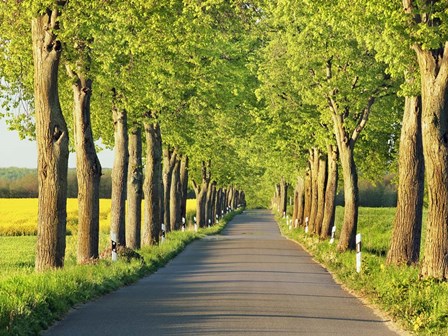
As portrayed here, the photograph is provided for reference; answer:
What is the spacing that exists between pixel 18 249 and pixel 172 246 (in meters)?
11.5

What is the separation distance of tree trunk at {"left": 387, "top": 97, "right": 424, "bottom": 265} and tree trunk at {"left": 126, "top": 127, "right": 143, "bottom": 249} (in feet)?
40.1

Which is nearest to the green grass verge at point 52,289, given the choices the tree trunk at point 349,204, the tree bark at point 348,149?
the tree trunk at point 349,204

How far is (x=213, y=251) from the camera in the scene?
3897cm

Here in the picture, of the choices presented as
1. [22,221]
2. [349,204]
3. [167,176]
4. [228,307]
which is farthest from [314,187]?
[228,307]

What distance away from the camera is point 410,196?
81.0 ft

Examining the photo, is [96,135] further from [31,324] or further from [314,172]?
[31,324]

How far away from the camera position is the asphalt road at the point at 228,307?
1395 cm

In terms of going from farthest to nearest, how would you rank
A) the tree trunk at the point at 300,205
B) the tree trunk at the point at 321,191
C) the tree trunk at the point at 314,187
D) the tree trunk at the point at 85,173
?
the tree trunk at the point at 300,205
the tree trunk at the point at 314,187
the tree trunk at the point at 321,191
the tree trunk at the point at 85,173

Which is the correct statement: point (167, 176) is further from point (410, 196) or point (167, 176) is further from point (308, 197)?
point (410, 196)

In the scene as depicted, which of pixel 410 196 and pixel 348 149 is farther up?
pixel 348 149

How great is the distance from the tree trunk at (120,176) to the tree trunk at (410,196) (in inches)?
392

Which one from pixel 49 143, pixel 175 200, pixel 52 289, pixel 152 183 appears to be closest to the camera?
pixel 52 289

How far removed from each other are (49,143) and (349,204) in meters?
17.0

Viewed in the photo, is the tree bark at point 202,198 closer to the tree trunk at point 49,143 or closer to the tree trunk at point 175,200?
the tree trunk at point 175,200
